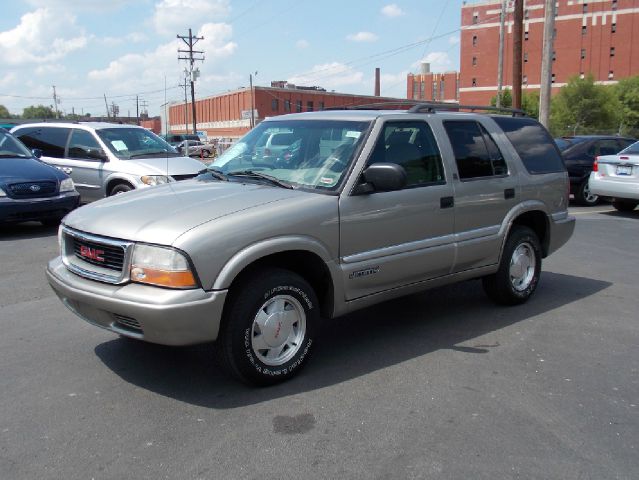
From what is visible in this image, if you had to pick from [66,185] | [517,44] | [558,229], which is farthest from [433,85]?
[558,229]

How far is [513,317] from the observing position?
19.0 ft

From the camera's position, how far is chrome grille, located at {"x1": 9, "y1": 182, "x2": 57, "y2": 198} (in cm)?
948

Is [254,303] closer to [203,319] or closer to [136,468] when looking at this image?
[203,319]

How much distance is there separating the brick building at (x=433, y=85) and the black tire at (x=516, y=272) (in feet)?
326

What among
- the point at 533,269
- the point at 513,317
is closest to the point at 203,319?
the point at 513,317

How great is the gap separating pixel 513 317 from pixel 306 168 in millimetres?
2563

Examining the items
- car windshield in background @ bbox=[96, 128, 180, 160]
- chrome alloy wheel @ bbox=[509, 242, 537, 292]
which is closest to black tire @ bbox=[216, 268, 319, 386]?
chrome alloy wheel @ bbox=[509, 242, 537, 292]

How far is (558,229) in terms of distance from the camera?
644 cm

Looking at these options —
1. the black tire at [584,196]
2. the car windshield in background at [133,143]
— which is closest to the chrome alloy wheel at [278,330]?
the car windshield in background at [133,143]

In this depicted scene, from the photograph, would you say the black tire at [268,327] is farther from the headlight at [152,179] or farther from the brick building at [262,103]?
the brick building at [262,103]

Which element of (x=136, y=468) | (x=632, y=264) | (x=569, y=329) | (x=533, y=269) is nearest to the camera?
(x=136, y=468)

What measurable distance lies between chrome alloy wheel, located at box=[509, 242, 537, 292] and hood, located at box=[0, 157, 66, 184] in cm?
740

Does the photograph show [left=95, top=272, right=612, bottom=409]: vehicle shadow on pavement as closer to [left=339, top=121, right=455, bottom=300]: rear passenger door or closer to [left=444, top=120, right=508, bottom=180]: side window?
[left=339, top=121, right=455, bottom=300]: rear passenger door

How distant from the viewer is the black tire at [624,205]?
44.4 feet
